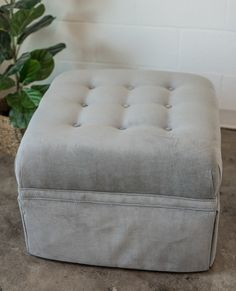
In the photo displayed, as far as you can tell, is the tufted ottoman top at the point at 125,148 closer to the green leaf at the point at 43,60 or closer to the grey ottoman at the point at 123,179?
the grey ottoman at the point at 123,179

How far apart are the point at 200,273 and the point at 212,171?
15.3 inches

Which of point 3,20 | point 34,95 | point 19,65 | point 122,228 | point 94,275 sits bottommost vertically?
point 94,275

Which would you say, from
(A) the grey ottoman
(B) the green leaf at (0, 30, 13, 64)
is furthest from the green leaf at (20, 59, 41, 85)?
(A) the grey ottoman

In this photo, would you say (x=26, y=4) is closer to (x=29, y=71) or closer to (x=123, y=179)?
(x=29, y=71)

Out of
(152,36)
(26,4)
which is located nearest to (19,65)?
(26,4)

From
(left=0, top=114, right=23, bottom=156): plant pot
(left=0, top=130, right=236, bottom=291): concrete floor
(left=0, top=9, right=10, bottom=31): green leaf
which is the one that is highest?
(left=0, top=9, right=10, bottom=31): green leaf

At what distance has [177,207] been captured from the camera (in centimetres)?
133

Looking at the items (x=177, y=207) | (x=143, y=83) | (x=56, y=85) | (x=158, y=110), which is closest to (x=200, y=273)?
A: (x=177, y=207)

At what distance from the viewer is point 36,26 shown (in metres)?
1.92

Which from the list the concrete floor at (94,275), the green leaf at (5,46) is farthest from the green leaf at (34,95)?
the concrete floor at (94,275)

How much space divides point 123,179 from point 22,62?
717mm

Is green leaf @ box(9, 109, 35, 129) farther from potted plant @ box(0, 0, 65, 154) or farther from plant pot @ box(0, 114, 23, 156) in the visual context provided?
plant pot @ box(0, 114, 23, 156)

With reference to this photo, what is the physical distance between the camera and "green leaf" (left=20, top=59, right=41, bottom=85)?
1.82 metres

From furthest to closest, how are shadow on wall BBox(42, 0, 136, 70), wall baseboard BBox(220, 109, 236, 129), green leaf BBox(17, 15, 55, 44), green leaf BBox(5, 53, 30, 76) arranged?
wall baseboard BBox(220, 109, 236, 129)
shadow on wall BBox(42, 0, 136, 70)
green leaf BBox(17, 15, 55, 44)
green leaf BBox(5, 53, 30, 76)
